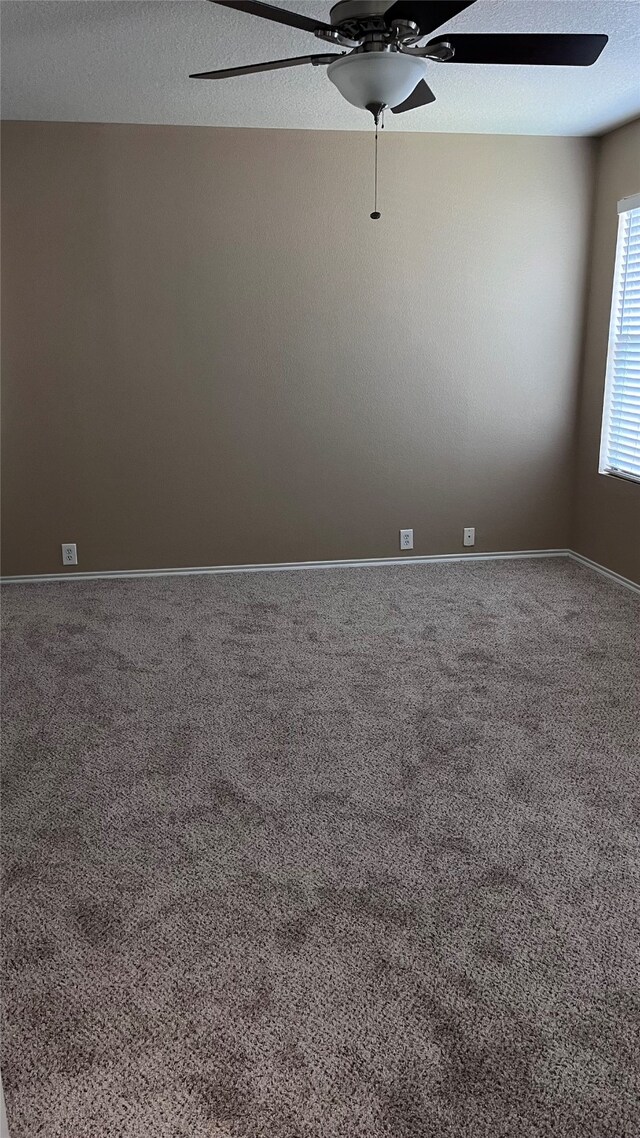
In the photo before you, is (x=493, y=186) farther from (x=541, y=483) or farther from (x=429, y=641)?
(x=429, y=641)

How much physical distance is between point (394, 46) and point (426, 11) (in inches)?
9.5

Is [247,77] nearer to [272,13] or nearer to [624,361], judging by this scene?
[272,13]

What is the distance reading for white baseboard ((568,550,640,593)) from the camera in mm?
4883

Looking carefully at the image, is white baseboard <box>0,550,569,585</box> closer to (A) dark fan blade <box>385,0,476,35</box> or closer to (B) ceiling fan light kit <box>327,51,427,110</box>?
(B) ceiling fan light kit <box>327,51,427,110</box>

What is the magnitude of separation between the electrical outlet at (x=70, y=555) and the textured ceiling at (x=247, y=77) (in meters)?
2.20

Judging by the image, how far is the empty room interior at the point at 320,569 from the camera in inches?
74.1

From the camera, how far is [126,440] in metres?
5.02

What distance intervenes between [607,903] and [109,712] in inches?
76.3

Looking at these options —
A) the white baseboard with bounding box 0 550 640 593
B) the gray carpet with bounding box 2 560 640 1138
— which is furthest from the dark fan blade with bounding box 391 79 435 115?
the white baseboard with bounding box 0 550 640 593

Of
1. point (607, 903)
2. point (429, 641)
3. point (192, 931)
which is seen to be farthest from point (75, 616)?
point (607, 903)

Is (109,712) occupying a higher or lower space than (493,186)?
lower

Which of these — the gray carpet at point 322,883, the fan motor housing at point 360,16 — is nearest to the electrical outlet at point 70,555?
the gray carpet at point 322,883

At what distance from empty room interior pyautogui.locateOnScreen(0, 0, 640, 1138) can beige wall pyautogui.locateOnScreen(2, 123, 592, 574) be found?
0.02 meters

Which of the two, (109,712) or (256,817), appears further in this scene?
(109,712)
